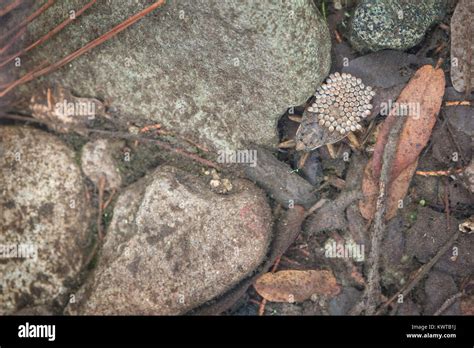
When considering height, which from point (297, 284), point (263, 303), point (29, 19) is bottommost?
point (263, 303)

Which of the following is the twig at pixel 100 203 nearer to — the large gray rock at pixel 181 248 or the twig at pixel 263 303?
the large gray rock at pixel 181 248

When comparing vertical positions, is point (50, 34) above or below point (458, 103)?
above

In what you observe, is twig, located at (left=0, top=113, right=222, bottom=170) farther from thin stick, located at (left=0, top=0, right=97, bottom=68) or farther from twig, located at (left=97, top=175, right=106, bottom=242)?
thin stick, located at (left=0, top=0, right=97, bottom=68)

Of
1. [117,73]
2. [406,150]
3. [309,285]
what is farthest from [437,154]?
[117,73]

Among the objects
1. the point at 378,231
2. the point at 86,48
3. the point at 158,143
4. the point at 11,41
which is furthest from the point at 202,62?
the point at 378,231

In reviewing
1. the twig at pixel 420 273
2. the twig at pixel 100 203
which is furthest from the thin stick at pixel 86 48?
the twig at pixel 420 273

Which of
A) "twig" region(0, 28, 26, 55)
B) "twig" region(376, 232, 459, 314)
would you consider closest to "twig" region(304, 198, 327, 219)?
"twig" region(376, 232, 459, 314)

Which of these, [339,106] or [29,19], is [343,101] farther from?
[29,19]
